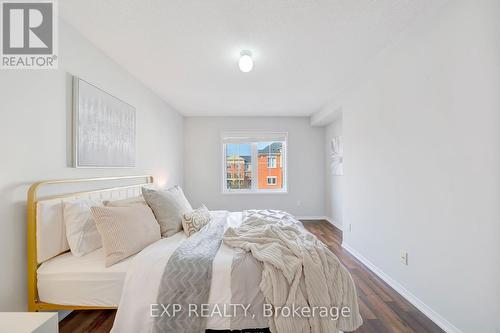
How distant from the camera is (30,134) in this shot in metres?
1.60

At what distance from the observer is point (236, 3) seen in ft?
5.44

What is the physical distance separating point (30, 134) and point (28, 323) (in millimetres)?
1272

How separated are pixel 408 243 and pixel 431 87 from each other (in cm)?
136

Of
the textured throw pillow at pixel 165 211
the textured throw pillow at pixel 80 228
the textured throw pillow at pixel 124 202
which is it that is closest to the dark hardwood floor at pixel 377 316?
the textured throw pillow at pixel 80 228

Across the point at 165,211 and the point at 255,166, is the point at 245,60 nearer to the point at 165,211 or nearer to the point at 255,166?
the point at 165,211

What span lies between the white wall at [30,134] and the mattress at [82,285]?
0.18 metres

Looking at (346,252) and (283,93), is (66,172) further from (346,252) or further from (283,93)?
(346,252)

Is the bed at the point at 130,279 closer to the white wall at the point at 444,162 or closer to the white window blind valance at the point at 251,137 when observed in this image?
the white wall at the point at 444,162

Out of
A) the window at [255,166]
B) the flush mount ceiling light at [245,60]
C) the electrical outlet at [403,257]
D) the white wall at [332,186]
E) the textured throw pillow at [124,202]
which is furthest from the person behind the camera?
the window at [255,166]

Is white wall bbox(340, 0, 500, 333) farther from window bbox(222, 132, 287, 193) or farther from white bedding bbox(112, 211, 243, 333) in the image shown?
window bbox(222, 132, 287, 193)

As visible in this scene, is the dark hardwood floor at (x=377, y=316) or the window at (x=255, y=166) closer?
the dark hardwood floor at (x=377, y=316)

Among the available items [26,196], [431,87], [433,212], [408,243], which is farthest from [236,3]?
[408,243]

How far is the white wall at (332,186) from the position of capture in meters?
4.41

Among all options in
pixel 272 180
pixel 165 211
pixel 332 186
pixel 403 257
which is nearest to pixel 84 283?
pixel 165 211
